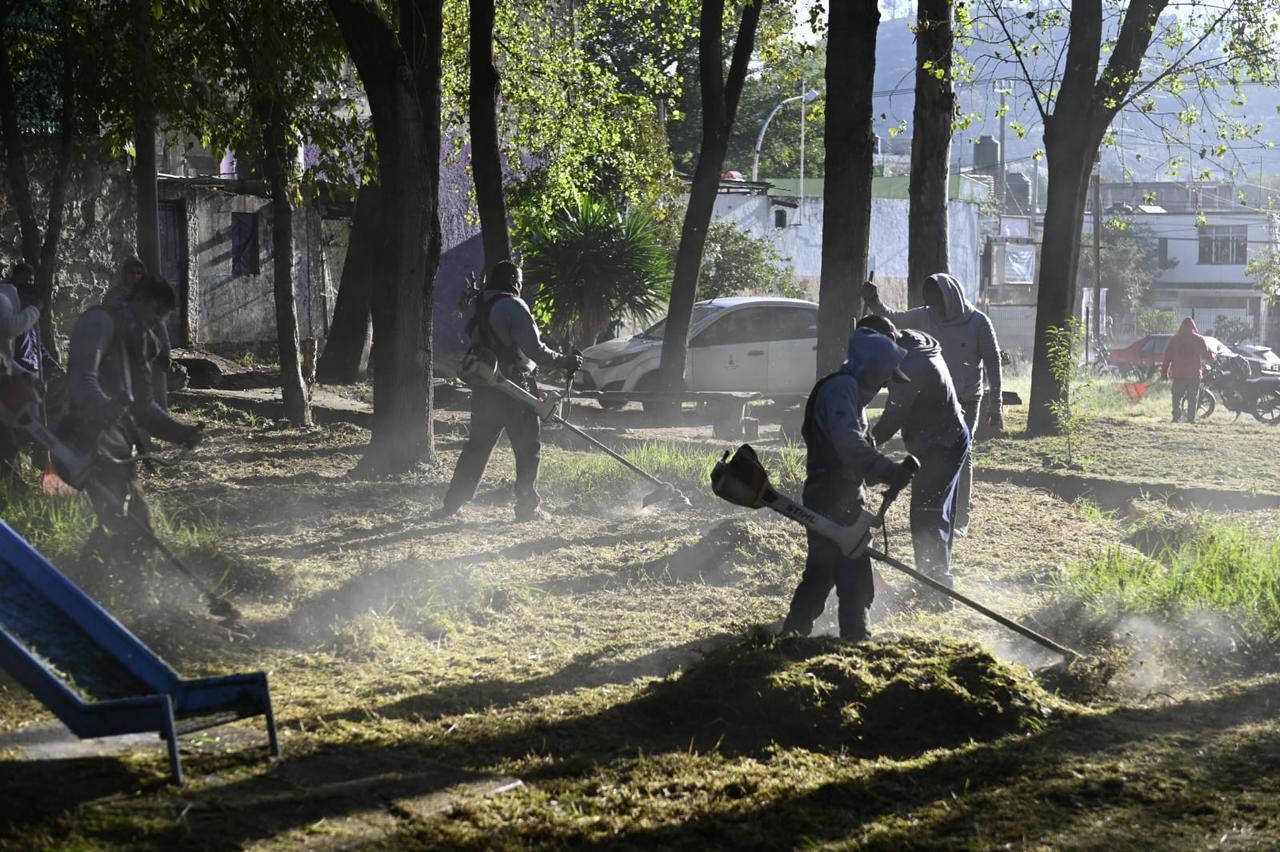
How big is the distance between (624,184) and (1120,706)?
19.1 metres

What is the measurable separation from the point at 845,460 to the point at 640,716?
1.44m

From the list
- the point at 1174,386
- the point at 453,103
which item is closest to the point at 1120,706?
the point at 453,103

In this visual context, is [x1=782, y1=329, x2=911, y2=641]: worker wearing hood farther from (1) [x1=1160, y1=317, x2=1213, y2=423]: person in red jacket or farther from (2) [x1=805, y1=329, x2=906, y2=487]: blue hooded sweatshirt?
(1) [x1=1160, y1=317, x2=1213, y2=423]: person in red jacket

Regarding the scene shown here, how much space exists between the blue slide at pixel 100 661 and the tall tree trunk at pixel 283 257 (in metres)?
9.79

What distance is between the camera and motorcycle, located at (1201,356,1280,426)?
24.0 metres

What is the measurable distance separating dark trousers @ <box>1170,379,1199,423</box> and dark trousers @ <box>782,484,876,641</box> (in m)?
17.4

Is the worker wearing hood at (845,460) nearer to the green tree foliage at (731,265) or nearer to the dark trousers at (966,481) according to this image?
the dark trousers at (966,481)

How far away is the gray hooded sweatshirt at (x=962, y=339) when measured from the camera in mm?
9609

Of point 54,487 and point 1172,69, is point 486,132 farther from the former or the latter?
point 1172,69

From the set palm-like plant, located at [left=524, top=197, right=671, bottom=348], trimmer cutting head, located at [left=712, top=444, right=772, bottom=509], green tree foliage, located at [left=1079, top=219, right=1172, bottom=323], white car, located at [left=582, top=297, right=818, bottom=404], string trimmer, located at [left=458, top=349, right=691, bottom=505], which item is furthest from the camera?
green tree foliage, located at [left=1079, top=219, right=1172, bottom=323]

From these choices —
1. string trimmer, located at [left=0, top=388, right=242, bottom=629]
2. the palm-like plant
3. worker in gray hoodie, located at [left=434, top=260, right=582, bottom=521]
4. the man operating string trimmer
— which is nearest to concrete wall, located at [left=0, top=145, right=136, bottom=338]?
the palm-like plant

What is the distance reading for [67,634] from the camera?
510cm

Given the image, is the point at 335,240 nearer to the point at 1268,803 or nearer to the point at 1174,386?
the point at 1174,386

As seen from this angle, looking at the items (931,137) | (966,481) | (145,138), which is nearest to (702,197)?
(931,137)
